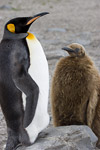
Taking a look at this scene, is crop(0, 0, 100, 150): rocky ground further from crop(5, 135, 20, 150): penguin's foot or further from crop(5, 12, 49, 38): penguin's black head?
crop(5, 12, 49, 38): penguin's black head

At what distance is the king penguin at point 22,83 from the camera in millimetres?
2455

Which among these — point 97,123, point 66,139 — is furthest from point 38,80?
point 97,123

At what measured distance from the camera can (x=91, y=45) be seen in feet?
23.8

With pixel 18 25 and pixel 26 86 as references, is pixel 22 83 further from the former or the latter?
pixel 18 25

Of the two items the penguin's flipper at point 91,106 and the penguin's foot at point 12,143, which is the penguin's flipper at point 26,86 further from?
the penguin's flipper at point 91,106

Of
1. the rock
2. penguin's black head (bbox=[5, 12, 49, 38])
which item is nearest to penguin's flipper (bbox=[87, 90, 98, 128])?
the rock

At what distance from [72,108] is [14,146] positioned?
0.69 meters

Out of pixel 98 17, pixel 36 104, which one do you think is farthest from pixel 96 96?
pixel 98 17

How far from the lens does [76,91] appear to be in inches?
116

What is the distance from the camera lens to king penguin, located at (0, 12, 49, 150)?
8.05 feet

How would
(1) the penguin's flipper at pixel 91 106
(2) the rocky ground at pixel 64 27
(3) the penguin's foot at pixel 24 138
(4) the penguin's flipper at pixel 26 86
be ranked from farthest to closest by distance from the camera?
(2) the rocky ground at pixel 64 27 → (1) the penguin's flipper at pixel 91 106 → (3) the penguin's foot at pixel 24 138 → (4) the penguin's flipper at pixel 26 86

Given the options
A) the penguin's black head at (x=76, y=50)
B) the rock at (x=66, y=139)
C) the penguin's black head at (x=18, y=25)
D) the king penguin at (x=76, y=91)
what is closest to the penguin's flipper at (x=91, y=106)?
the king penguin at (x=76, y=91)

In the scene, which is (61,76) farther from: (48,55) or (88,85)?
(48,55)

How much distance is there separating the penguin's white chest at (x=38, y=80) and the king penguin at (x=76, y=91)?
1.27 feet
